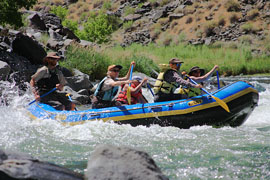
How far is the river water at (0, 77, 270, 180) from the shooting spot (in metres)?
4.32

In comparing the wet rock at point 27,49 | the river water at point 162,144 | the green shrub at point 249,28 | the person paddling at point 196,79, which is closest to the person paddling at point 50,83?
the river water at point 162,144

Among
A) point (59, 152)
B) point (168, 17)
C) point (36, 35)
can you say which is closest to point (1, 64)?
point (59, 152)

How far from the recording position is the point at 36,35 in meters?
20.4

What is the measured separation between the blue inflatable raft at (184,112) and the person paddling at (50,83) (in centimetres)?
81

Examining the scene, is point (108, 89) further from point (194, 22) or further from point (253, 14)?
point (194, 22)

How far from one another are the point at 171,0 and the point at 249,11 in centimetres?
1368

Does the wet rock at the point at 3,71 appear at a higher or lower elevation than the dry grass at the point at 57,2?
higher

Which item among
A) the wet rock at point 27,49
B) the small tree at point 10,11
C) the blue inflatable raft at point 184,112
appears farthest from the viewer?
the wet rock at point 27,49

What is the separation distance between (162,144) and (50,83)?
10.2 feet

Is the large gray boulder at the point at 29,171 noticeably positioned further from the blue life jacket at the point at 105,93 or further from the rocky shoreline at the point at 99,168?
the blue life jacket at the point at 105,93

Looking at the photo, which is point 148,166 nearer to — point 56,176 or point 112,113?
point 56,176

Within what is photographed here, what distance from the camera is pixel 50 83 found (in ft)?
24.9

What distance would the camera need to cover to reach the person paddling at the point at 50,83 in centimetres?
734

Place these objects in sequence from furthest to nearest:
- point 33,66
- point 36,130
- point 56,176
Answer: point 33,66
point 36,130
point 56,176
